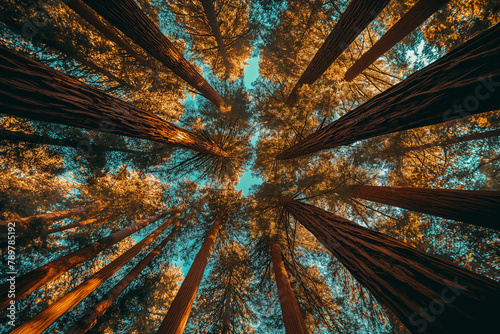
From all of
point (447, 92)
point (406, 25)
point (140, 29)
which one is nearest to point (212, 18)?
point (140, 29)

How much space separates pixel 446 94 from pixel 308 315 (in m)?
5.93

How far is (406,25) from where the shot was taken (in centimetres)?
364

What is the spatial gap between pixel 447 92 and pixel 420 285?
1.56 m

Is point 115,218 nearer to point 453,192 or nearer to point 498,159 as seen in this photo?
point 453,192

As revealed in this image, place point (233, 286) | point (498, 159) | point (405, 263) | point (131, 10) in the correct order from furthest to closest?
point (233, 286), point (498, 159), point (131, 10), point (405, 263)

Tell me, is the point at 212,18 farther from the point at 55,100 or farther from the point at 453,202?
the point at 453,202

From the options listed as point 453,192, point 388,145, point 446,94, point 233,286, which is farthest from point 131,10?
point 233,286

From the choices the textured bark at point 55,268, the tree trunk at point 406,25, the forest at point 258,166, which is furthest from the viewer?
the textured bark at point 55,268

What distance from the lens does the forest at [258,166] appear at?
59.0 inches

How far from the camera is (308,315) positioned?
15.3 feet

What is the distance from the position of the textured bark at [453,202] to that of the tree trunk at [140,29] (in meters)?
6.72

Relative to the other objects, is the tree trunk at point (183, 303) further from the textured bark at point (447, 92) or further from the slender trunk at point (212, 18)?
the slender trunk at point (212, 18)

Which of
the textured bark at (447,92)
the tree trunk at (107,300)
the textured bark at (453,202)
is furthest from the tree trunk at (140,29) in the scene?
the tree trunk at (107,300)

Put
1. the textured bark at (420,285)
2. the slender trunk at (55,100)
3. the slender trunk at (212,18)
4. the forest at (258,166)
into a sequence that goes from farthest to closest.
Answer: the slender trunk at (212,18), the forest at (258,166), the slender trunk at (55,100), the textured bark at (420,285)
